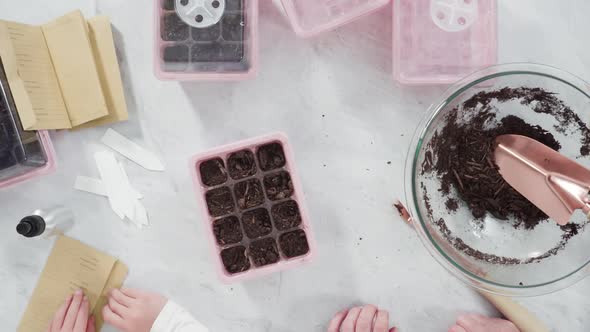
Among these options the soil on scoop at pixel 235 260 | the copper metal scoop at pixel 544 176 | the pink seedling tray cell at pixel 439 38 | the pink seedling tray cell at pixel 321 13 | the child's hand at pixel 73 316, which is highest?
the pink seedling tray cell at pixel 321 13

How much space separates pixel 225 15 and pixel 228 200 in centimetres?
33

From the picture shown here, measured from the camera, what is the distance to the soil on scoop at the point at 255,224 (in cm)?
90

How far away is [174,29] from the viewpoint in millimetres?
876

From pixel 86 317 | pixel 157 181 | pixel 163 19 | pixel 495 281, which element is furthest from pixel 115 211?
pixel 495 281

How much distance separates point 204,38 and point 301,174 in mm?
309

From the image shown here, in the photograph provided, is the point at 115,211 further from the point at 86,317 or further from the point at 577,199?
the point at 577,199

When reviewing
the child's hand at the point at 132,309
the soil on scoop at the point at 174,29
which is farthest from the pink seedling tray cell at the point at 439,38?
the child's hand at the point at 132,309

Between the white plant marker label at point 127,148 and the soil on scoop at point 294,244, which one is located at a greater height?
the white plant marker label at point 127,148

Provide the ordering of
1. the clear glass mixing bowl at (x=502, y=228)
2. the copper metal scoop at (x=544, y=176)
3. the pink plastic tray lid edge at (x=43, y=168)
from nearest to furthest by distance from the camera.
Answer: the copper metal scoop at (x=544, y=176) → the clear glass mixing bowl at (x=502, y=228) → the pink plastic tray lid edge at (x=43, y=168)

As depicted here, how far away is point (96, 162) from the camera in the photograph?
3.20ft

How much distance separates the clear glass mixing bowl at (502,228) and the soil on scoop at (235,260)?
31cm

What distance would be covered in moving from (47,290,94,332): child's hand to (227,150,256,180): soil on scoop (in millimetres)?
400

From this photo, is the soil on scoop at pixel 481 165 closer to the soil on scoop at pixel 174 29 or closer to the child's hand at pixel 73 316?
the soil on scoop at pixel 174 29

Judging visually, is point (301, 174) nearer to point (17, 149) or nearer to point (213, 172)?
point (213, 172)
